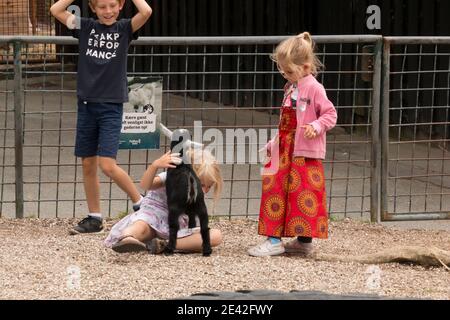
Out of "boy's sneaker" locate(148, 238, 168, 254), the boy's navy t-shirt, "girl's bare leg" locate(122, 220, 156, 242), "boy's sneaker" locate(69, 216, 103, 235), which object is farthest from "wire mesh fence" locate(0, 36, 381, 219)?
"boy's sneaker" locate(148, 238, 168, 254)

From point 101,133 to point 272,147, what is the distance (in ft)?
3.61

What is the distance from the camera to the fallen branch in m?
6.35

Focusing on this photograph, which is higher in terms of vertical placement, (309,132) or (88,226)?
(309,132)

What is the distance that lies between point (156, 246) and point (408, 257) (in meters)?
1.44

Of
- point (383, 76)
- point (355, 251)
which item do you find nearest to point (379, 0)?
point (383, 76)

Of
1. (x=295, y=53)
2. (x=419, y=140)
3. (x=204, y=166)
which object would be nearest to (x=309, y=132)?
(x=295, y=53)

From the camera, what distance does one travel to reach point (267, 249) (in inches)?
260

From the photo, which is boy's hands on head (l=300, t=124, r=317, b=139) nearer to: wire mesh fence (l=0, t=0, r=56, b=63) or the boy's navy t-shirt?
the boy's navy t-shirt

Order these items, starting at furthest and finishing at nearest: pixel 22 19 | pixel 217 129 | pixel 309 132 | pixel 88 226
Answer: pixel 22 19, pixel 217 129, pixel 88 226, pixel 309 132

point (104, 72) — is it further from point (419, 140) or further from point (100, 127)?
point (419, 140)

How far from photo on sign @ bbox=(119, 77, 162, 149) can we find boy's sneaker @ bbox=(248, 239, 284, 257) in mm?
1414
